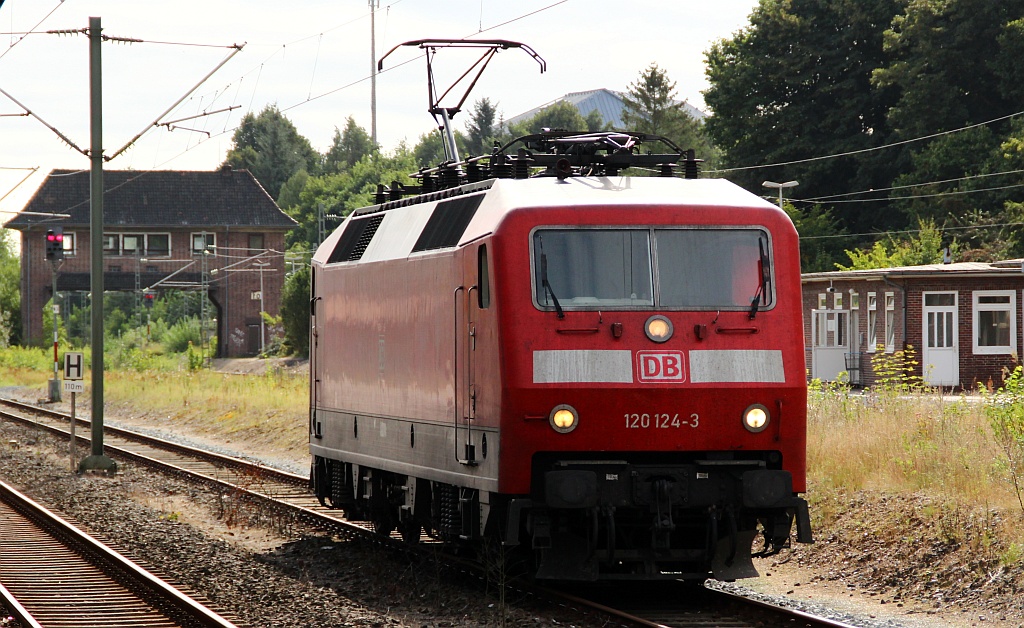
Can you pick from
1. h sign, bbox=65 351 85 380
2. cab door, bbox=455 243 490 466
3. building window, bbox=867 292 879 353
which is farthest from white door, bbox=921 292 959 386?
cab door, bbox=455 243 490 466

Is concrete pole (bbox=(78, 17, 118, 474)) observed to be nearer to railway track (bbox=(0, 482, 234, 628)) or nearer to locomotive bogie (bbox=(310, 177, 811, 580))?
railway track (bbox=(0, 482, 234, 628))

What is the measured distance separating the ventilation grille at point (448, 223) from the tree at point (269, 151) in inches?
4995

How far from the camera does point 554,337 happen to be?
33.5ft

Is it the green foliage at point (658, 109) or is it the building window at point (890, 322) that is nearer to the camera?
the building window at point (890, 322)

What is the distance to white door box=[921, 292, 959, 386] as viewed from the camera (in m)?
37.7

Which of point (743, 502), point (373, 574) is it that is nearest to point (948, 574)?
point (743, 502)

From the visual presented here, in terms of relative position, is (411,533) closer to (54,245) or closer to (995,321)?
(995,321)

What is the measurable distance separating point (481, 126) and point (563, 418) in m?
117

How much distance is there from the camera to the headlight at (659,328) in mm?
10297

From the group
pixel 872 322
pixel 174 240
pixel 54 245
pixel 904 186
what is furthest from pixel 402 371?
pixel 174 240

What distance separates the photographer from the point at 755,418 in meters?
10.4

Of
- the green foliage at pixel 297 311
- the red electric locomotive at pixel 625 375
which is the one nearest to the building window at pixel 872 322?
the green foliage at pixel 297 311

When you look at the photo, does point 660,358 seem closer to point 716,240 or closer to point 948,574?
point 716,240

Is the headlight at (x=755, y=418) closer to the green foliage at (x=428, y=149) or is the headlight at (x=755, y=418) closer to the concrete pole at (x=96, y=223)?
the concrete pole at (x=96, y=223)
